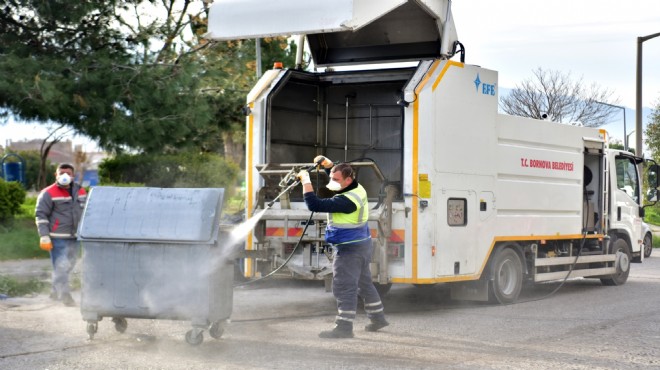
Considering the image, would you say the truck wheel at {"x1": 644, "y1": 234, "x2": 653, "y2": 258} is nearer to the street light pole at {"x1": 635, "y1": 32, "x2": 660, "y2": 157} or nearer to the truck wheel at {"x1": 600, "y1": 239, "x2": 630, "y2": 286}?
the street light pole at {"x1": 635, "y1": 32, "x2": 660, "y2": 157}

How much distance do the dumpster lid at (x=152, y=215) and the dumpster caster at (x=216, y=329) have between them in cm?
71

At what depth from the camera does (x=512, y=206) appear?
11.3m

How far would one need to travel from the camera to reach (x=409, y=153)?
31.8ft

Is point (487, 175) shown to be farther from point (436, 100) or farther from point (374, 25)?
point (374, 25)

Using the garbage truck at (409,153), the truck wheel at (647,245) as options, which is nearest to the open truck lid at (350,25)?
the garbage truck at (409,153)

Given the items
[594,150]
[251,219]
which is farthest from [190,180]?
[251,219]

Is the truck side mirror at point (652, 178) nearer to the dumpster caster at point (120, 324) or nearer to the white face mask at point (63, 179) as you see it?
the white face mask at point (63, 179)

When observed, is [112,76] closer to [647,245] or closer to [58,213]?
[58,213]

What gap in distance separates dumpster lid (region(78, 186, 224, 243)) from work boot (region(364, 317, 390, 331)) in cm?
183

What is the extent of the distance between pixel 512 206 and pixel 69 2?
28.8ft

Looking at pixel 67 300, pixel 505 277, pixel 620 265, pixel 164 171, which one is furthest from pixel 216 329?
pixel 164 171

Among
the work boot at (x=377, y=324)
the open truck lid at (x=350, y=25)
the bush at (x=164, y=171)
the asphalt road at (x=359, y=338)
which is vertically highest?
the open truck lid at (x=350, y=25)

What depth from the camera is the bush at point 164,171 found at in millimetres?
21000

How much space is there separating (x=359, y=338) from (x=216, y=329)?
1.26 m
